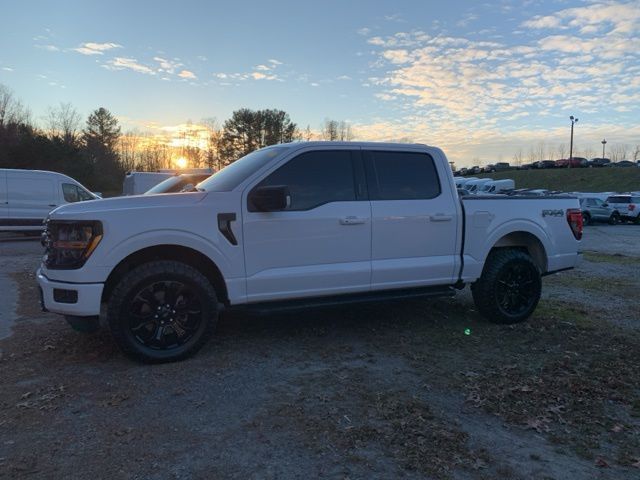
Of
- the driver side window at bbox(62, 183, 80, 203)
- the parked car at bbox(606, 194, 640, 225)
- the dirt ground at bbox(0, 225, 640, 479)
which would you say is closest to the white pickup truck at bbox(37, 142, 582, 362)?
the dirt ground at bbox(0, 225, 640, 479)

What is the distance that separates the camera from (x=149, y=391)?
4.01 meters

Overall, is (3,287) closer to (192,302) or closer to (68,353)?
(68,353)

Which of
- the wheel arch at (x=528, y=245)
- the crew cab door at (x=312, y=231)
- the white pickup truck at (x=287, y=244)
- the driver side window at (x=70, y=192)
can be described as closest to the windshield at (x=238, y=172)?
the white pickup truck at (x=287, y=244)

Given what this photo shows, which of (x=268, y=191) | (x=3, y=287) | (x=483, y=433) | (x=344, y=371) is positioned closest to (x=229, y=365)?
(x=344, y=371)

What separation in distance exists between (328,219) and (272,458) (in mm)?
2523

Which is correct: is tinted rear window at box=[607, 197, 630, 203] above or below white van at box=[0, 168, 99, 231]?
below

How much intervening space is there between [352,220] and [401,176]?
0.89m

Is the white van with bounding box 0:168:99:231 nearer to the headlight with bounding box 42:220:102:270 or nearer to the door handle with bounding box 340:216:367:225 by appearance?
the headlight with bounding box 42:220:102:270

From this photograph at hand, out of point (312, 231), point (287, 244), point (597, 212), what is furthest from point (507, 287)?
point (597, 212)

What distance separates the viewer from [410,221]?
18.0 feet

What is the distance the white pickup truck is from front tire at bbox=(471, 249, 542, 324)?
1 centimetres

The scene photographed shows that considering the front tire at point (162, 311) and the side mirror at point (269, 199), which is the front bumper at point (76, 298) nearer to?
the front tire at point (162, 311)

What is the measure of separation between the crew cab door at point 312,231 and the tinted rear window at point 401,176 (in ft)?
0.58

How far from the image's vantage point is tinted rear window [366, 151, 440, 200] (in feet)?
17.9
